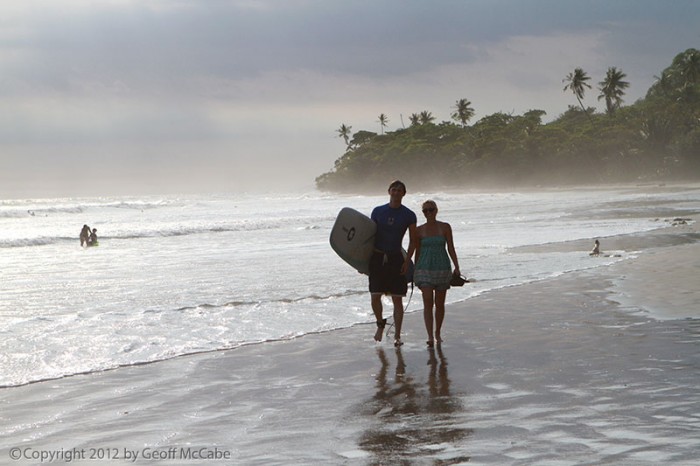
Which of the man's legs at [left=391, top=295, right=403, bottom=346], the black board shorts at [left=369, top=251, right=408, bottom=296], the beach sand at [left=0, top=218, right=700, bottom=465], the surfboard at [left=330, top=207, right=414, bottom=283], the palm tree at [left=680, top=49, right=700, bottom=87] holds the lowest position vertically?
the beach sand at [left=0, top=218, right=700, bottom=465]

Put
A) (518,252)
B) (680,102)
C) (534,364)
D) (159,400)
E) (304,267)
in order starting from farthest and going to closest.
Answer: (680,102), (518,252), (304,267), (534,364), (159,400)

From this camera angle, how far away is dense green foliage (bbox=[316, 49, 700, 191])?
319ft

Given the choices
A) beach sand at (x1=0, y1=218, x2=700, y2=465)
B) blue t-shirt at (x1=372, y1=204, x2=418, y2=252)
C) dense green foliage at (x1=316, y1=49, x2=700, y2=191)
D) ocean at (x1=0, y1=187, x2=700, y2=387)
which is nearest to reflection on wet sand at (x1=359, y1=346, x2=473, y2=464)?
beach sand at (x1=0, y1=218, x2=700, y2=465)

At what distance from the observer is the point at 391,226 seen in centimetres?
876

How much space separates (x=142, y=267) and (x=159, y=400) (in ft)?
46.7

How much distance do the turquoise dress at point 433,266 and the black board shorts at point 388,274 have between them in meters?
0.29

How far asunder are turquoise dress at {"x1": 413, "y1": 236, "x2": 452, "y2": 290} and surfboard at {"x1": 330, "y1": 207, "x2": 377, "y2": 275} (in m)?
0.62

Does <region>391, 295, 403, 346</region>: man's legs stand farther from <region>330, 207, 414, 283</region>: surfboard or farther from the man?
<region>330, 207, 414, 283</region>: surfboard

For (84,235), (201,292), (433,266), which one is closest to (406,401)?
(433,266)

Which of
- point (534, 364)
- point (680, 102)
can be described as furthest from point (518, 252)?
point (680, 102)

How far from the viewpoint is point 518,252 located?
1953 cm

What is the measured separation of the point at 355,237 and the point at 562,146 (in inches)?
4245

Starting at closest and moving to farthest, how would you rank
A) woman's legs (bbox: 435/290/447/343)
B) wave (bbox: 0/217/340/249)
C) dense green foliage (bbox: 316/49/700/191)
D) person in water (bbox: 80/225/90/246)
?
woman's legs (bbox: 435/290/447/343) → person in water (bbox: 80/225/90/246) → wave (bbox: 0/217/340/249) → dense green foliage (bbox: 316/49/700/191)

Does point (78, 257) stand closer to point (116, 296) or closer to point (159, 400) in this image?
point (116, 296)
